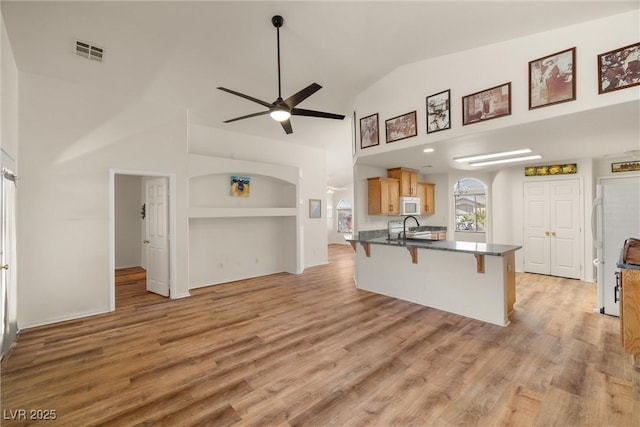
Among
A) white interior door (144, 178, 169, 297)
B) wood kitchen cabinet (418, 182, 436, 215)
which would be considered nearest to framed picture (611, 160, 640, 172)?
wood kitchen cabinet (418, 182, 436, 215)

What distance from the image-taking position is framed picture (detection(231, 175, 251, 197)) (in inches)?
237

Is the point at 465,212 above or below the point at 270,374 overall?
above

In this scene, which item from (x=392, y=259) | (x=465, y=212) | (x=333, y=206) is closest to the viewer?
(x=392, y=259)

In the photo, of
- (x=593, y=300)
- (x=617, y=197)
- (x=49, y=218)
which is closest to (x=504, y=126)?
(x=617, y=197)

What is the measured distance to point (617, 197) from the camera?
3.66 m

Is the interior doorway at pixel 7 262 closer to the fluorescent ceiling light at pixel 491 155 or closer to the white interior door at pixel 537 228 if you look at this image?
the fluorescent ceiling light at pixel 491 155

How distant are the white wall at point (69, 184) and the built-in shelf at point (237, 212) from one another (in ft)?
3.70

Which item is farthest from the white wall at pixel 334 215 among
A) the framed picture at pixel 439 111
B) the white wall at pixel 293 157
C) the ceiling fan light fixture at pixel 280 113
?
the ceiling fan light fixture at pixel 280 113

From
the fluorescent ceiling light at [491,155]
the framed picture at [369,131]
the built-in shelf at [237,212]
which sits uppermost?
the framed picture at [369,131]

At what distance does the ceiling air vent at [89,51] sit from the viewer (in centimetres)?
326

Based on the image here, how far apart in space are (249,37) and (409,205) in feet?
15.1

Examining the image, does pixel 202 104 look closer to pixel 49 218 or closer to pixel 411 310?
pixel 49 218

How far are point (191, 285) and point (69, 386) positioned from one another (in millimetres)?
3148

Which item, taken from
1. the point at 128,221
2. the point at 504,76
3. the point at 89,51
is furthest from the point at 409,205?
the point at 128,221
